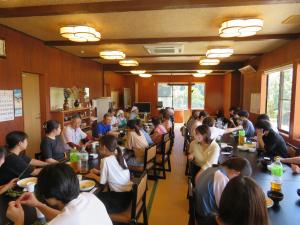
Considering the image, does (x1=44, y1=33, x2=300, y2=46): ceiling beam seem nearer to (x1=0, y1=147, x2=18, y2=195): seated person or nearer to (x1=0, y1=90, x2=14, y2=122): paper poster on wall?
(x1=0, y1=90, x2=14, y2=122): paper poster on wall

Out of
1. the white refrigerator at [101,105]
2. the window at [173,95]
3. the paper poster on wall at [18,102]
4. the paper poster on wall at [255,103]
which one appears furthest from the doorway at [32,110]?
the window at [173,95]

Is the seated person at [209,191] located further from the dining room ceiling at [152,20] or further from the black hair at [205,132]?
the dining room ceiling at [152,20]

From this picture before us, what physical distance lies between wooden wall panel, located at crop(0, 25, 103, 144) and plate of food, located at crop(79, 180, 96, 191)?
2.35 meters

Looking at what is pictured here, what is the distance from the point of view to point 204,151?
9.53ft

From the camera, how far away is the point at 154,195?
359 centimetres

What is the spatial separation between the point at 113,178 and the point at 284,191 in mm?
1503

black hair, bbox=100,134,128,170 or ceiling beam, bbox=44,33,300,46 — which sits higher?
ceiling beam, bbox=44,33,300,46

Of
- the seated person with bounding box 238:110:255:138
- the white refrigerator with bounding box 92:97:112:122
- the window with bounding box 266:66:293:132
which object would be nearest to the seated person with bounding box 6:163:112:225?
the seated person with bounding box 238:110:255:138

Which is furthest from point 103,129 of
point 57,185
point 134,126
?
point 57,185

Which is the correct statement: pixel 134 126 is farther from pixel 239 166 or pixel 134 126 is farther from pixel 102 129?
pixel 239 166

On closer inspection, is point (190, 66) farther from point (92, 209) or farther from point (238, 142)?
point (92, 209)

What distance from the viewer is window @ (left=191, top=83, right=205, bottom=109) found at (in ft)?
38.7

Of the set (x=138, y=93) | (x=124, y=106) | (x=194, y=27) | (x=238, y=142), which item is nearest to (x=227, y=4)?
(x=194, y=27)

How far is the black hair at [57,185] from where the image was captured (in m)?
1.19
